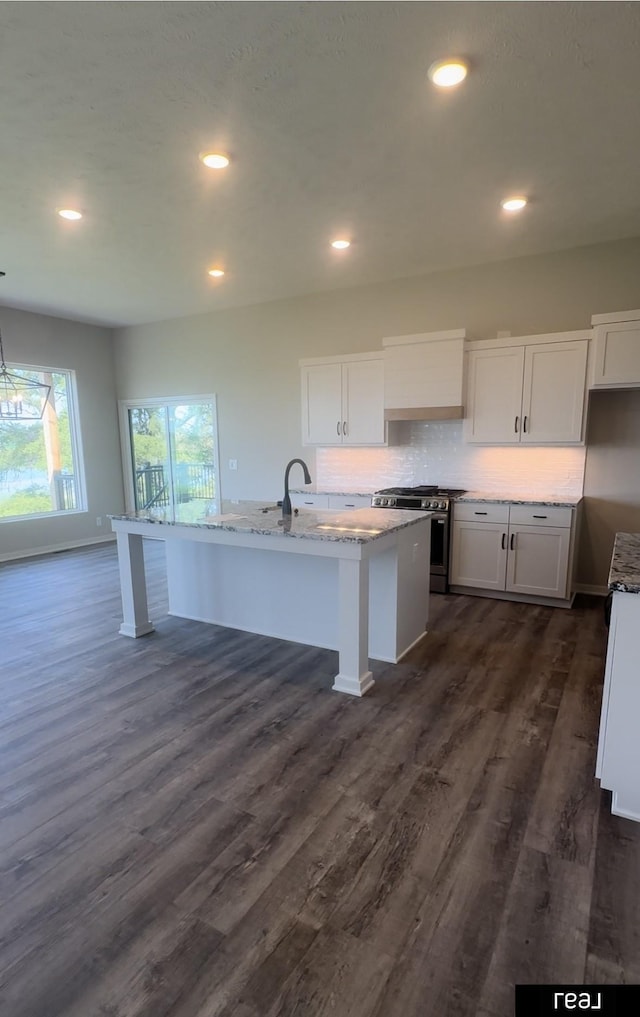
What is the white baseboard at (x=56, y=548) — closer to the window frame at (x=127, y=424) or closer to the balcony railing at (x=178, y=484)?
the window frame at (x=127, y=424)

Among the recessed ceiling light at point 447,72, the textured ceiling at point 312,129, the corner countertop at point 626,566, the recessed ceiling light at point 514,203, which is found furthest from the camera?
the recessed ceiling light at point 514,203

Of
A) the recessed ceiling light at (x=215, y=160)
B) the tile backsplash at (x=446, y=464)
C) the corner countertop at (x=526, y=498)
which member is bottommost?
the corner countertop at (x=526, y=498)

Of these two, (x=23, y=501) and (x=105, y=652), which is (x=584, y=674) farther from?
(x=23, y=501)

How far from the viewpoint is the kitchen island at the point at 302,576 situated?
9.61 ft

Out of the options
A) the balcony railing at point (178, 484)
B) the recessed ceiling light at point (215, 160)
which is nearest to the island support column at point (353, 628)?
the recessed ceiling light at point (215, 160)

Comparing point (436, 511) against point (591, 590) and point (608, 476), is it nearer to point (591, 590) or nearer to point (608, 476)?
point (608, 476)

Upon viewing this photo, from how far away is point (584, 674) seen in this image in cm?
314

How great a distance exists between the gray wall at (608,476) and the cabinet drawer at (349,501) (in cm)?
203

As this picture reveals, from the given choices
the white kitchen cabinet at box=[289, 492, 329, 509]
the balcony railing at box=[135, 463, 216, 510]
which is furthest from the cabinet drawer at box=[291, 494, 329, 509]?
the balcony railing at box=[135, 463, 216, 510]

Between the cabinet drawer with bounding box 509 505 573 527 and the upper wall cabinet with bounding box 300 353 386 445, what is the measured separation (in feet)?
5.06

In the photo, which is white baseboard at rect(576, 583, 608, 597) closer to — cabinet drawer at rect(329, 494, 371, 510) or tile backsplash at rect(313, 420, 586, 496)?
tile backsplash at rect(313, 420, 586, 496)

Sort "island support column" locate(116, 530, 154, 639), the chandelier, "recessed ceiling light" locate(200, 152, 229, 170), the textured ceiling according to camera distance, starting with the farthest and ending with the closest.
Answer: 1. the chandelier
2. "island support column" locate(116, 530, 154, 639)
3. "recessed ceiling light" locate(200, 152, 229, 170)
4. the textured ceiling

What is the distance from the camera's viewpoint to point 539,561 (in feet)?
14.2

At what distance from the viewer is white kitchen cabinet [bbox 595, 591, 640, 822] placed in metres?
1.88
